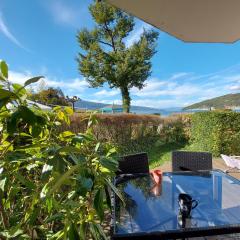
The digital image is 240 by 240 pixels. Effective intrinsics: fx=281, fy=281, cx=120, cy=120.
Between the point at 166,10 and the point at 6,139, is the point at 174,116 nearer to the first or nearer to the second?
the point at 166,10

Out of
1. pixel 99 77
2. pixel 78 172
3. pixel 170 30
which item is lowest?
pixel 78 172

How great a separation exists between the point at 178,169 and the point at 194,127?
7.16 metres

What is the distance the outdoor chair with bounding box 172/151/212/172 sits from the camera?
169 inches

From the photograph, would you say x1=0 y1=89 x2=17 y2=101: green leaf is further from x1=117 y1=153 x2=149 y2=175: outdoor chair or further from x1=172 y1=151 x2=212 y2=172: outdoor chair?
x1=172 y1=151 x2=212 y2=172: outdoor chair

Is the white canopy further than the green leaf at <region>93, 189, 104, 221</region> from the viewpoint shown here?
Yes

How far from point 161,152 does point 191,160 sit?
615 cm

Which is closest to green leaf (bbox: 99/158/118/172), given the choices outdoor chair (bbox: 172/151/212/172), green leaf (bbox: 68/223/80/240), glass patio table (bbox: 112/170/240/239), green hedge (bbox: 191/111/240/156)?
green leaf (bbox: 68/223/80/240)

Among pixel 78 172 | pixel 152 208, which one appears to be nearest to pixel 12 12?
pixel 152 208

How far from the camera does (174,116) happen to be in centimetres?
1389

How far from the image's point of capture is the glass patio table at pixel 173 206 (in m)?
1.97

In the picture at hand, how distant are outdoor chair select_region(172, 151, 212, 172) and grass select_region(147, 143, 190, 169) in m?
3.53

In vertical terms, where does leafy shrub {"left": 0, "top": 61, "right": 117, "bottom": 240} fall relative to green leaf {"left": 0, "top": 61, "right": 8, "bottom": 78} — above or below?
below

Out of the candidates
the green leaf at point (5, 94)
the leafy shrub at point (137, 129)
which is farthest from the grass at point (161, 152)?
the green leaf at point (5, 94)

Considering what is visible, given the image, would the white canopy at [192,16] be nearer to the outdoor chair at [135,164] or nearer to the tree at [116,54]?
the outdoor chair at [135,164]
